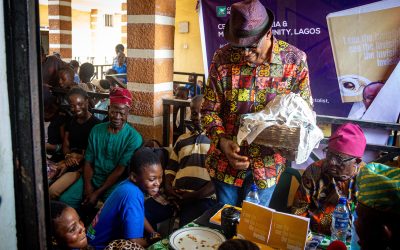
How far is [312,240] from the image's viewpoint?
193cm

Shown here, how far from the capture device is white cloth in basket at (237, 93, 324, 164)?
6.75 ft

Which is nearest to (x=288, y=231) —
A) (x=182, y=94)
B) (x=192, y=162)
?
(x=192, y=162)

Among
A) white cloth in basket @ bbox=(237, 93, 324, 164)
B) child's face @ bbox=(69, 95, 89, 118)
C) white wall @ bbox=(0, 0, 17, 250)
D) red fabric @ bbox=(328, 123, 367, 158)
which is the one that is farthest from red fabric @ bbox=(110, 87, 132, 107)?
Result: white wall @ bbox=(0, 0, 17, 250)

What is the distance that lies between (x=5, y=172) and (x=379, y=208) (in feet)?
3.84

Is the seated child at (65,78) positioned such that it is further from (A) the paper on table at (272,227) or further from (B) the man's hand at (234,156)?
(A) the paper on table at (272,227)

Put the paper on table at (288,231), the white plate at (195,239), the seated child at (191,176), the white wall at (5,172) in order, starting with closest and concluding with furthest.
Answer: the white wall at (5,172) < the paper on table at (288,231) < the white plate at (195,239) < the seated child at (191,176)

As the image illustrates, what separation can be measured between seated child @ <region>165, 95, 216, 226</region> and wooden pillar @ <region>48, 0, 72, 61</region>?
24.7ft

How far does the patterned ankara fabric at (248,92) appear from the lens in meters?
2.35

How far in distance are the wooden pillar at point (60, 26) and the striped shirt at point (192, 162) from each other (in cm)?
756

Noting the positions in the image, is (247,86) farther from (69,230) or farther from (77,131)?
(77,131)

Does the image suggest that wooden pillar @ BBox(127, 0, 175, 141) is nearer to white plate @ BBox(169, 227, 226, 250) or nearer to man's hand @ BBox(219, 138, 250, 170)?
man's hand @ BBox(219, 138, 250, 170)

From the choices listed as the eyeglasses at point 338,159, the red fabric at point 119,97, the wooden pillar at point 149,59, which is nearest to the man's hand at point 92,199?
the red fabric at point 119,97

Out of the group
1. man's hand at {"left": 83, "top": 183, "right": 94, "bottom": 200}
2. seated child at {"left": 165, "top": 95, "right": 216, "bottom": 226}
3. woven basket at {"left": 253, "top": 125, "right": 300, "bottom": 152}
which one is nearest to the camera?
woven basket at {"left": 253, "top": 125, "right": 300, "bottom": 152}

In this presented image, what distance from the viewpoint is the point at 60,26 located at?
31.7 feet
